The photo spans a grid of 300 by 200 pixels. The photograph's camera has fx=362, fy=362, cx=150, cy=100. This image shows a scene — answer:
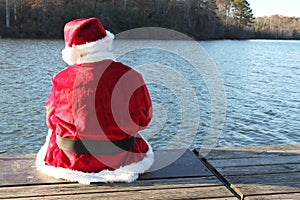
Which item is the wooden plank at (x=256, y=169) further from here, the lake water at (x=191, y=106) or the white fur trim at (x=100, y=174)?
the lake water at (x=191, y=106)

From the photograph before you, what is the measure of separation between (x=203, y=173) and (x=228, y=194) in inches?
13.0

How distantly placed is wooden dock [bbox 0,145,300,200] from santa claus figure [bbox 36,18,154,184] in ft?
0.36

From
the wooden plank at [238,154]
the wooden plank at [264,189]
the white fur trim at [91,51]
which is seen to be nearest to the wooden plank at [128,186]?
the wooden plank at [264,189]

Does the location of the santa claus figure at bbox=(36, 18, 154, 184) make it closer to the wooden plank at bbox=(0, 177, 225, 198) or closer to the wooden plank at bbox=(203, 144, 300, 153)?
the wooden plank at bbox=(0, 177, 225, 198)

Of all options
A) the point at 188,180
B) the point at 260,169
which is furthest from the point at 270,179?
the point at 188,180

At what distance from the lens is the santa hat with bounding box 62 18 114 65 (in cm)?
230

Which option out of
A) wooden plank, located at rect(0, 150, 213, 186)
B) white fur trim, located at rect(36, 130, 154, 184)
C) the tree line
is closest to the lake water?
wooden plank, located at rect(0, 150, 213, 186)

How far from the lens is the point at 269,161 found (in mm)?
2908

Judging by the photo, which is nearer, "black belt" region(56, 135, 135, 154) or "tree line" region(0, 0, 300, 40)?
"black belt" region(56, 135, 135, 154)

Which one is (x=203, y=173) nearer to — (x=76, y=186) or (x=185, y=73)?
(x=76, y=186)

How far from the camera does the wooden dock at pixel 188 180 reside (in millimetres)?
2266

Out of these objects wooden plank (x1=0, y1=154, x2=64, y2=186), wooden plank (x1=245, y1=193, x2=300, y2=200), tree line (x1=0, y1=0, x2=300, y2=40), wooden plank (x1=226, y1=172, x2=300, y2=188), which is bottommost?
wooden plank (x1=245, y1=193, x2=300, y2=200)

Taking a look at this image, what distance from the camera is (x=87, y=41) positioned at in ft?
7.56

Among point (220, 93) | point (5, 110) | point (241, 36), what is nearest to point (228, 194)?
point (5, 110)
